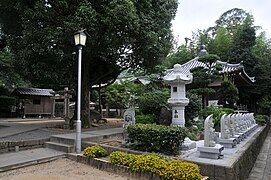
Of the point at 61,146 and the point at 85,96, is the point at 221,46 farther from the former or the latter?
the point at 61,146

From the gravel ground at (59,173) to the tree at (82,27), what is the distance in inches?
244

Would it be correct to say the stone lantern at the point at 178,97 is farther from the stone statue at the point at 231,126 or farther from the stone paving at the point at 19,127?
the stone paving at the point at 19,127

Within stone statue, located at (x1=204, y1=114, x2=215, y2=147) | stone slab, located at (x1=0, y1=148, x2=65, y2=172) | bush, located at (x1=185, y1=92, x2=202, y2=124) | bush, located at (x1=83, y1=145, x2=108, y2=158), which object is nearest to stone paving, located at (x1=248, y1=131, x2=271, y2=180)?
stone statue, located at (x1=204, y1=114, x2=215, y2=147)

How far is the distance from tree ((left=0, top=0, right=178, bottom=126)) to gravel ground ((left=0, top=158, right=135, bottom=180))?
6206 millimetres

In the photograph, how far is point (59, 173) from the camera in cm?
699

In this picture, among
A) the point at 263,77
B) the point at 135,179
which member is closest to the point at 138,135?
the point at 135,179

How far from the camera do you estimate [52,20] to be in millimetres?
12289

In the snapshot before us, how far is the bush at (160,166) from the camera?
559cm

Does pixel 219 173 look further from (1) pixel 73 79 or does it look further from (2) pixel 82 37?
(1) pixel 73 79

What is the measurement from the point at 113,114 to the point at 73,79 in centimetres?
1496

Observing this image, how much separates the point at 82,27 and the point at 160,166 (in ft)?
25.0

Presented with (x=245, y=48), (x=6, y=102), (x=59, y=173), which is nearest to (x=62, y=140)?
(x=59, y=173)

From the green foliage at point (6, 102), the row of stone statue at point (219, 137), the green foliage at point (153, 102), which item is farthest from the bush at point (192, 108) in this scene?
the green foliage at point (6, 102)

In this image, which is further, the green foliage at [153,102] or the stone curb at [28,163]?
the green foliage at [153,102]
